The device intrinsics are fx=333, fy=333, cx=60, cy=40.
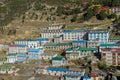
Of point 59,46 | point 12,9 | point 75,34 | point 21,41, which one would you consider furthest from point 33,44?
point 12,9

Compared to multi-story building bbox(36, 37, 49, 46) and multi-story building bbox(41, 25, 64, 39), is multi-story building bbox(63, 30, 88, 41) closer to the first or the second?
multi-story building bbox(41, 25, 64, 39)

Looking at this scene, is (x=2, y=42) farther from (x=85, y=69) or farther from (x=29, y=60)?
(x=85, y=69)

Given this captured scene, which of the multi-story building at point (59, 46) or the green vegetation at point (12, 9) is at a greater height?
the green vegetation at point (12, 9)

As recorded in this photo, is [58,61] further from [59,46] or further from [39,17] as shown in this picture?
[39,17]

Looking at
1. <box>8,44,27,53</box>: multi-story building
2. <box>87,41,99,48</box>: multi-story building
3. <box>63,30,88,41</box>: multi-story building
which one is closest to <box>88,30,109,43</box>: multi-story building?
<box>87,41,99,48</box>: multi-story building

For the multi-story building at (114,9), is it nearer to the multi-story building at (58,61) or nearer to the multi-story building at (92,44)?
the multi-story building at (92,44)

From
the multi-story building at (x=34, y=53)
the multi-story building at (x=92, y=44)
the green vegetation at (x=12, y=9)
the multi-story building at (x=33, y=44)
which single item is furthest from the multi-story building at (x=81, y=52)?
the green vegetation at (x=12, y=9)

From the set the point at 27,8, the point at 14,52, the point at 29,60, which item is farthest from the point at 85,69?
the point at 27,8
